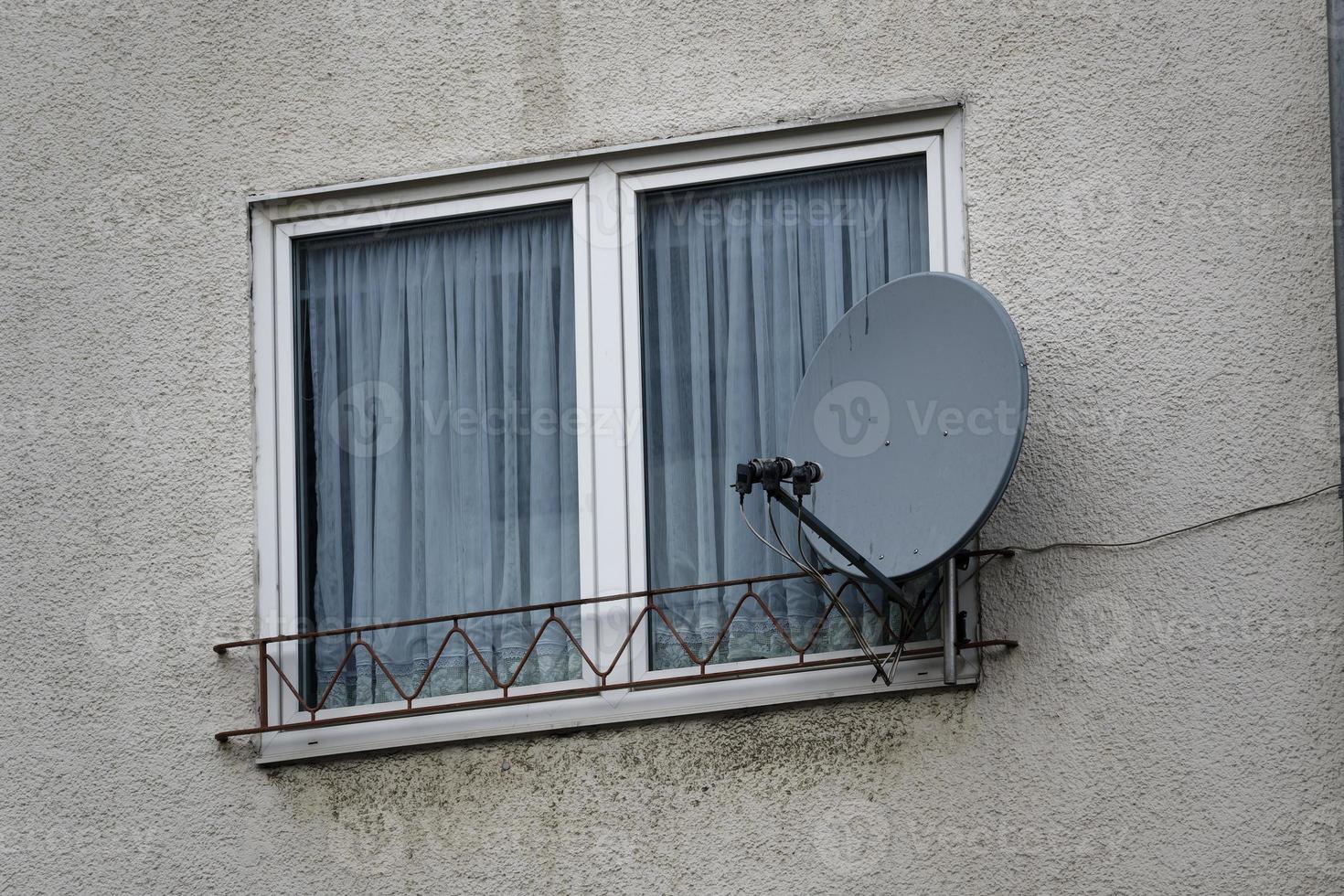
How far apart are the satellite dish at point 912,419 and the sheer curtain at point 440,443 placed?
0.96 m

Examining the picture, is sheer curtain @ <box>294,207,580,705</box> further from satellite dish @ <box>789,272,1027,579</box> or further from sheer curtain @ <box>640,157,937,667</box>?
satellite dish @ <box>789,272,1027,579</box>

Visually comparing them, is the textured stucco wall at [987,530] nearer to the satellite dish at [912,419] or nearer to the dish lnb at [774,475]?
the satellite dish at [912,419]

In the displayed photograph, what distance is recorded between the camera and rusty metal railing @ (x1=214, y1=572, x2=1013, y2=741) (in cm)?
555

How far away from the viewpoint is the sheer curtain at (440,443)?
599 cm

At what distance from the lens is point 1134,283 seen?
17.6 feet

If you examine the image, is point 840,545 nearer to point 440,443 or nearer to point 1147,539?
point 1147,539

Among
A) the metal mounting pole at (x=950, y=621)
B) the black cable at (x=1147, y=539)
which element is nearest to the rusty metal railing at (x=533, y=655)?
the metal mounting pole at (x=950, y=621)

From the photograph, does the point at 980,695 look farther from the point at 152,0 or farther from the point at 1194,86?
the point at 152,0

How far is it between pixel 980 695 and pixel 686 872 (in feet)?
3.33

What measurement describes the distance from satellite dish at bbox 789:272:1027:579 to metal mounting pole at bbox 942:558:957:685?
0.54ft

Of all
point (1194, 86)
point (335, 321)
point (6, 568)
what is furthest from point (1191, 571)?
point (6, 568)

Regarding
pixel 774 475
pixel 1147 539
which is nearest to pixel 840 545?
pixel 774 475

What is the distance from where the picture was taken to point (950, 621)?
521 cm

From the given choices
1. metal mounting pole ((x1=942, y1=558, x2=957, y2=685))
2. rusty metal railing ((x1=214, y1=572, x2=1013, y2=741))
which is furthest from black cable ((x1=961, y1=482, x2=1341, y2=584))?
rusty metal railing ((x1=214, y1=572, x2=1013, y2=741))
